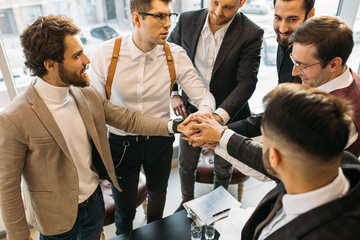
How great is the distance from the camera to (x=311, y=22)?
155 cm

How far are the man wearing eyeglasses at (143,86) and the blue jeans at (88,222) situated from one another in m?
0.25

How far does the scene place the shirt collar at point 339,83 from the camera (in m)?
1.53

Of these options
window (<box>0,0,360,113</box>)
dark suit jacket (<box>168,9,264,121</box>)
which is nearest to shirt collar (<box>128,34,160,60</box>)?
dark suit jacket (<box>168,9,264,121</box>)

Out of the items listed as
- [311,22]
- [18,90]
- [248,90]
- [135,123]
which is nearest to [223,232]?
[135,123]

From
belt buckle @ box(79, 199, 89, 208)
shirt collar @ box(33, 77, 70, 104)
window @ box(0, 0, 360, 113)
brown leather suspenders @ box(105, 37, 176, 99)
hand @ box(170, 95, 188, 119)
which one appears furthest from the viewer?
window @ box(0, 0, 360, 113)

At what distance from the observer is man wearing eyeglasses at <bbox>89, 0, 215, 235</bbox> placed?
1721 millimetres

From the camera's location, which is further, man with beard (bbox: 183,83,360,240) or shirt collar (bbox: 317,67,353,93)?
shirt collar (bbox: 317,67,353,93)

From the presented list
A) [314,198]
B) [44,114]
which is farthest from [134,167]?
[314,198]

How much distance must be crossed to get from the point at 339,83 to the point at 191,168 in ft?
4.47

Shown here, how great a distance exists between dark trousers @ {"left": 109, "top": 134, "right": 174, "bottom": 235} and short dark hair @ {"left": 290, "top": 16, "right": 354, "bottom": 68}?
1106mm

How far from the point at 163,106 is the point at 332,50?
41.8 inches

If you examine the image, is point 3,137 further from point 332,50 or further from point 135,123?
point 332,50

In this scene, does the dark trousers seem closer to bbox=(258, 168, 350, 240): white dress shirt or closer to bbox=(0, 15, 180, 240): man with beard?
bbox=(0, 15, 180, 240): man with beard

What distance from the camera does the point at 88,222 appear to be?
68.8 inches
